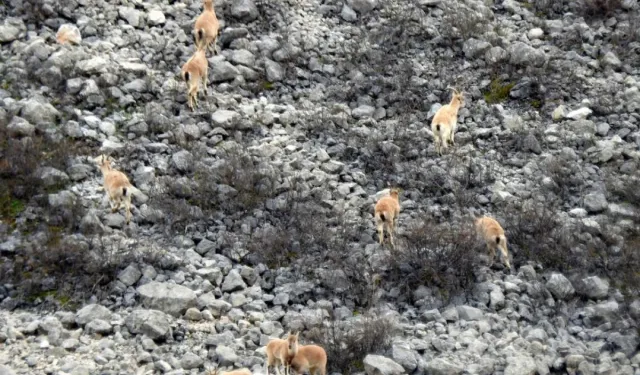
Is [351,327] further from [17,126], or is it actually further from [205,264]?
[17,126]

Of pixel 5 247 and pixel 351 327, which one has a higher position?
pixel 351 327

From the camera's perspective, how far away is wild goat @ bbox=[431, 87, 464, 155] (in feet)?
51.2

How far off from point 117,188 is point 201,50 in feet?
13.6

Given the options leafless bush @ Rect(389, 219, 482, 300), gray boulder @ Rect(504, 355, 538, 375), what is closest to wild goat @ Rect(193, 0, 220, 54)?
leafless bush @ Rect(389, 219, 482, 300)

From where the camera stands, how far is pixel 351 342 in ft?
38.2

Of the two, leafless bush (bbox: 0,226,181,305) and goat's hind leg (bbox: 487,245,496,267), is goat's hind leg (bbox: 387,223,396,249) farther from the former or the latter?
leafless bush (bbox: 0,226,181,305)

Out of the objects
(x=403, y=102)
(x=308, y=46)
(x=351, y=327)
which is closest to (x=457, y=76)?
(x=403, y=102)

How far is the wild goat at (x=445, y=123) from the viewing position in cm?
1562

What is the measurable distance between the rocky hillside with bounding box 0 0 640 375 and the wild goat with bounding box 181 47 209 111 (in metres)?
0.29

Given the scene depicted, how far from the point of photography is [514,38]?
1873 cm

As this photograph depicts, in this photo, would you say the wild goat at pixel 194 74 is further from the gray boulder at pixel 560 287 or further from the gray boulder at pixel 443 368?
the gray boulder at pixel 443 368

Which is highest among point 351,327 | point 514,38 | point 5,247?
point 514,38

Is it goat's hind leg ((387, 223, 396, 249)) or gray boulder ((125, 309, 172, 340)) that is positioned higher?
goat's hind leg ((387, 223, 396, 249))

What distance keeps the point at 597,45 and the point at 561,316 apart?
7848 mm
